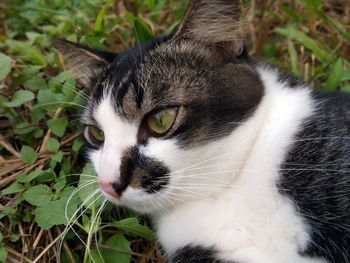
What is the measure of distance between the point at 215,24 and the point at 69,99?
0.71 metres

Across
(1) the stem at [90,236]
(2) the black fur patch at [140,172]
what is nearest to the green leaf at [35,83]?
(1) the stem at [90,236]

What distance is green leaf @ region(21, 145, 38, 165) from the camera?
5.85 ft

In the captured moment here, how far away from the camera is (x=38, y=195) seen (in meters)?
1.66

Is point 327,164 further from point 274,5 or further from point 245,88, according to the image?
point 274,5

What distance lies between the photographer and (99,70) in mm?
1719

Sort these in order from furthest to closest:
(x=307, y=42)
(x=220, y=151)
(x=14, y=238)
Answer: (x=307, y=42) < (x=14, y=238) < (x=220, y=151)

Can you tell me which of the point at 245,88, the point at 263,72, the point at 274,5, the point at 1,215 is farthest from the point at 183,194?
the point at 274,5

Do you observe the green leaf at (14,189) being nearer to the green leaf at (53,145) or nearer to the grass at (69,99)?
the grass at (69,99)

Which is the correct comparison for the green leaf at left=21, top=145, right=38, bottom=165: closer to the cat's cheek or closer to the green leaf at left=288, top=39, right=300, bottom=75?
the cat's cheek

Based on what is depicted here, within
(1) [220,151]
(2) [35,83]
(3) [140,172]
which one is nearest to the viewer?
(3) [140,172]

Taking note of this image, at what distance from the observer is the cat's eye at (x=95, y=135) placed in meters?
1.61

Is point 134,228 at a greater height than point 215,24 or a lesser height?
lesser

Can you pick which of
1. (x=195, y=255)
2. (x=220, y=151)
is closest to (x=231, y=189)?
(x=220, y=151)

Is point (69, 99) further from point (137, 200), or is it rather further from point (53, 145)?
point (137, 200)
